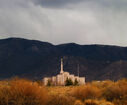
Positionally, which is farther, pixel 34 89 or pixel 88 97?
pixel 88 97

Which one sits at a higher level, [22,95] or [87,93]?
[22,95]

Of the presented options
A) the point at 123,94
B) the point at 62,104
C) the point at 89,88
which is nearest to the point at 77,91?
the point at 89,88

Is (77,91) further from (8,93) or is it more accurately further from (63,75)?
(63,75)

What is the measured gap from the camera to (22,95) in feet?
80.4

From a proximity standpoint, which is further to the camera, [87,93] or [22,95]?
[87,93]

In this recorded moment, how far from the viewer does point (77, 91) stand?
34938mm

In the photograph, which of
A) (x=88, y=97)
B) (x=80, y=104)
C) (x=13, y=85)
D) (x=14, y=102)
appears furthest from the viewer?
(x=88, y=97)

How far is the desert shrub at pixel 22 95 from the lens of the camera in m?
24.0

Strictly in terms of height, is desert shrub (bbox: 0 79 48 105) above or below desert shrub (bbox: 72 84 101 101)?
above

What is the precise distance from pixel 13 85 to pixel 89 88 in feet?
38.5

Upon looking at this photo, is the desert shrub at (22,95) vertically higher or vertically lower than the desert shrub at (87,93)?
higher

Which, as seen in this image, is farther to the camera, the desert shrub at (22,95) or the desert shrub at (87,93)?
the desert shrub at (87,93)

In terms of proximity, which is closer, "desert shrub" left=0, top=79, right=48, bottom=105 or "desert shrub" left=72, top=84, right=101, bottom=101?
"desert shrub" left=0, top=79, right=48, bottom=105

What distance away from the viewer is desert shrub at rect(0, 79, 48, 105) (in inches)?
944
